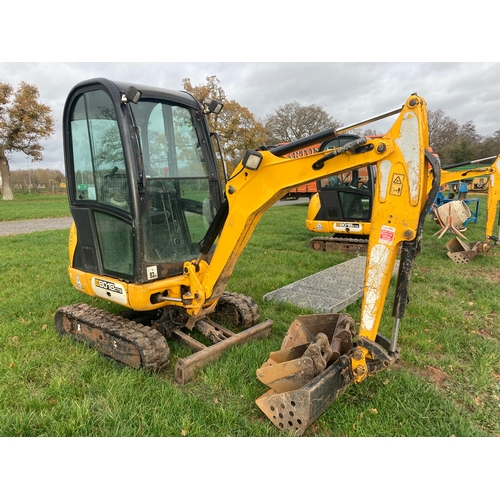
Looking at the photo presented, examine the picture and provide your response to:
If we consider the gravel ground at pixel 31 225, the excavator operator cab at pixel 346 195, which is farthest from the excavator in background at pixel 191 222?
the gravel ground at pixel 31 225

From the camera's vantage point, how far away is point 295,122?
130ft

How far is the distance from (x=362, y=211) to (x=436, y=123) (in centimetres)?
4100

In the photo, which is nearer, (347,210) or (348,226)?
(348,226)

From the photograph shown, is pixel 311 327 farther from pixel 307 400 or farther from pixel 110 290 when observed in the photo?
pixel 110 290

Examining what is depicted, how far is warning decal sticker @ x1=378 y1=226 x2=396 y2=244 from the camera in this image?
2677mm

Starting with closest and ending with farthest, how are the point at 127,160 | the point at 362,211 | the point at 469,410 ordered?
the point at 469,410, the point at 127,160, the point at 362,211

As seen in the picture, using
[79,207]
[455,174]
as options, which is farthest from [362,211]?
[79,207]

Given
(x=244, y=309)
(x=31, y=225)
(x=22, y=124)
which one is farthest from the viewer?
(x=22, y=124)

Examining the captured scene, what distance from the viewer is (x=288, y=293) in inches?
228

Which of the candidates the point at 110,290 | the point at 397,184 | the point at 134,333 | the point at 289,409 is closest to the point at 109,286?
the point at 110,290

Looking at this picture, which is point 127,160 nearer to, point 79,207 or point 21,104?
point 79,207

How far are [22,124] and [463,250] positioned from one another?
32.0 meters

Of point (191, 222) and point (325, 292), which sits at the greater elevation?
point (191, 222)

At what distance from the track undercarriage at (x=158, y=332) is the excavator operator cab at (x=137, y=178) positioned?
514 millimetres
